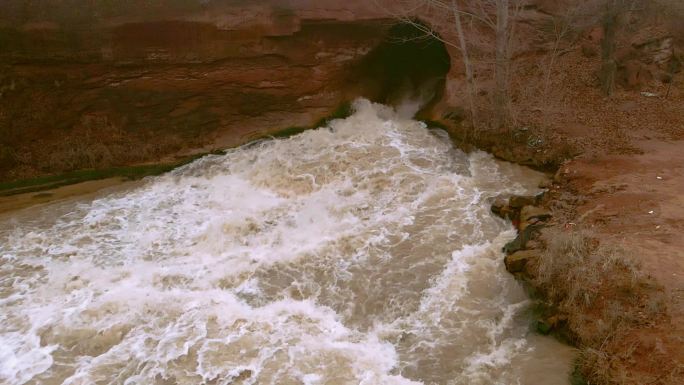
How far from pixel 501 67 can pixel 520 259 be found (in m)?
5.39

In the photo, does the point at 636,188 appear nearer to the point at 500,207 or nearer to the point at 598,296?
the point at 500,207

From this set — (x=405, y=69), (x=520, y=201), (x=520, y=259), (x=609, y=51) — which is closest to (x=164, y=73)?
(x=405, y=69)

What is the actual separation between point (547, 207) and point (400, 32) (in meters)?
6.82

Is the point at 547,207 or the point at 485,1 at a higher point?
the point at 485,1

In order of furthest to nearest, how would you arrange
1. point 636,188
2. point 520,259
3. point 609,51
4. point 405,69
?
point 405,69 → point 609,51 → point 636,188 → point 520,259

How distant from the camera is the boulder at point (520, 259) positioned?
27.9 ft

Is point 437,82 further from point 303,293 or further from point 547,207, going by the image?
point 303,293

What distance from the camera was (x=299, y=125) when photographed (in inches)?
540

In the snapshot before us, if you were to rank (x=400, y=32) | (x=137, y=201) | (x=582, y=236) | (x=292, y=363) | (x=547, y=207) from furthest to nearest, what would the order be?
1. (x=400, y=32)
2. (x=137, y=201)
3. (x=547, y=207)
4. (x=582, y=236)
5. (x=292, y=363)

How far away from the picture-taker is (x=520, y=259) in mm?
8562

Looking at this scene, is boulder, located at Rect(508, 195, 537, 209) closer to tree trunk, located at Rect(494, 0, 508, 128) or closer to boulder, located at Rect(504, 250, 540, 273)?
boulder, located at Rect(504, 250, 540, 273)

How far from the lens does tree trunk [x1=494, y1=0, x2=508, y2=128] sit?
11.9 metres

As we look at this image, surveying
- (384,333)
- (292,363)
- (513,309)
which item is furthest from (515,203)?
(292,363)

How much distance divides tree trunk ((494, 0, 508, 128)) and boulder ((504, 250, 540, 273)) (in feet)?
15.6
